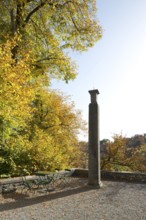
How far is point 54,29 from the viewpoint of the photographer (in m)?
14.7

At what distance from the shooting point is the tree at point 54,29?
1370cm

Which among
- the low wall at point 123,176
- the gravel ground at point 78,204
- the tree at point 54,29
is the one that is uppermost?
the tree at point 54,29

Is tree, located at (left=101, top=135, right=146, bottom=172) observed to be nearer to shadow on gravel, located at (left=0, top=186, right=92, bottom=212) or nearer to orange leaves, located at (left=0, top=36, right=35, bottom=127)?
shadow on gravel, located at (left=0, top=186, right=92, bottom=212)

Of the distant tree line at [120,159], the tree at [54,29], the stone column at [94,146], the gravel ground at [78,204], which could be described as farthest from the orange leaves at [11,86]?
the distant tree line at [120,159]

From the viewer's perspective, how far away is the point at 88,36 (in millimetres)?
14695

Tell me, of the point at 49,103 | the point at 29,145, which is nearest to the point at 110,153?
the point at 49,103

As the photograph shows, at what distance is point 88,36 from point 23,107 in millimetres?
6751

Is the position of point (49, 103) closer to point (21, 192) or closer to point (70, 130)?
point (70, 130)

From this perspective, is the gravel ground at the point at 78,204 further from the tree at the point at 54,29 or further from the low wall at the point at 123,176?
the tree at the point at 54,29

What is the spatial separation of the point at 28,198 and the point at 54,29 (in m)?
9.69

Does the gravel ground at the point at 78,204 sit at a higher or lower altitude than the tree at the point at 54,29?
lower

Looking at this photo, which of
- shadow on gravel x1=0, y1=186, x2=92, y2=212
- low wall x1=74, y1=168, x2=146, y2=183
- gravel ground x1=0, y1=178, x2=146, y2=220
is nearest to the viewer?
gravel ground x1=0, y1=178, x2=146, y2=220

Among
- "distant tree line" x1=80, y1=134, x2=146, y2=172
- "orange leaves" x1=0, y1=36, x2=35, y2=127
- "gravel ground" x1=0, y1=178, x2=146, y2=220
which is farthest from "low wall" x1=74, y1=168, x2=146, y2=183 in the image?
"distant tree line" x1=80, y1=134, x2=146, y2=172

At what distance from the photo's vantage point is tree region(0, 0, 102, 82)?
44.9ft
